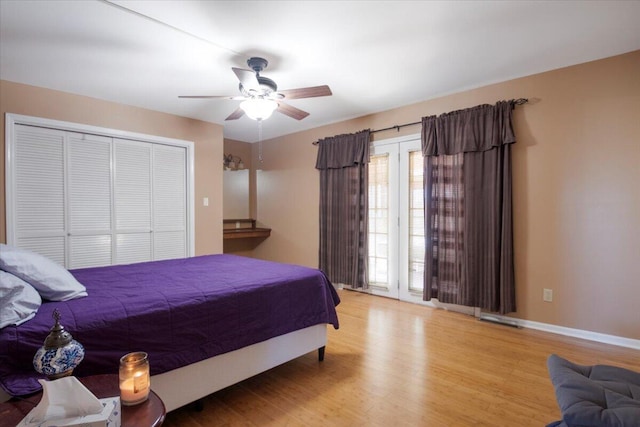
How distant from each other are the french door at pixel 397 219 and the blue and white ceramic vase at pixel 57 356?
345 cm

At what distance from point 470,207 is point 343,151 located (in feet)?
6.29

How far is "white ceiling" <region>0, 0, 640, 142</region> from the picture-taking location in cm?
212

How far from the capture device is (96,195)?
369cm

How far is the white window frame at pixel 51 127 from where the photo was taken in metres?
3.14

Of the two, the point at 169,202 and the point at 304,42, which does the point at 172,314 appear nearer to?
the point at 304,42

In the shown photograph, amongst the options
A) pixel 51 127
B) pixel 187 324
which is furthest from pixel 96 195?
pixel 187 324

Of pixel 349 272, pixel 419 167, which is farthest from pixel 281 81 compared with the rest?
pixel 349 272

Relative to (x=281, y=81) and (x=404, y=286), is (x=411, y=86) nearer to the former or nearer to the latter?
(x=281, y=81)

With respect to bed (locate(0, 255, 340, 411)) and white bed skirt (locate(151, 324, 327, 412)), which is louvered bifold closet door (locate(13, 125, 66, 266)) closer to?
bed (locate(0, 255, 340, 411))

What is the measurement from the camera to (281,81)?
3254 millimetres

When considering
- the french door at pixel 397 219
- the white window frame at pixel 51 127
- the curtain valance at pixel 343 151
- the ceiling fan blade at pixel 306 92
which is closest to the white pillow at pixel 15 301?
the ceiling fan blade at pixel 306 92

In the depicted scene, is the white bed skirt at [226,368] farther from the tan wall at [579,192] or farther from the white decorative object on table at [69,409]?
the tan wall at [579,192]

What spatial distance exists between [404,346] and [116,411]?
2.29m

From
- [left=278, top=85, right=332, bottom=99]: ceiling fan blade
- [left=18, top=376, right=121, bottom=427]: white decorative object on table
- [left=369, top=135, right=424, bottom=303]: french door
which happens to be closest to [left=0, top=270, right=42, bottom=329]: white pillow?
[left=18, top=376, right=121, bottom=427]: white decorative object on table
